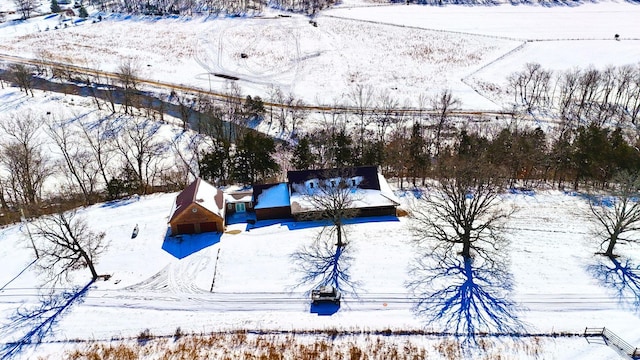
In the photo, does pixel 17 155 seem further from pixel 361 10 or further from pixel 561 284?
pixel 361 10

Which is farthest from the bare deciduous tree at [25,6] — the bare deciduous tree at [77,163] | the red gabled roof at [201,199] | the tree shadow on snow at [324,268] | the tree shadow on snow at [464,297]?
the tree shadow on snow at [464,297]

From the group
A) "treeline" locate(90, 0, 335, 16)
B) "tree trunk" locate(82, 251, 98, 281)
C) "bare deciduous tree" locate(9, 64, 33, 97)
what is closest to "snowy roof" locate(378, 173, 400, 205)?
"tree trunk" locate(82, 251, 98, 281)

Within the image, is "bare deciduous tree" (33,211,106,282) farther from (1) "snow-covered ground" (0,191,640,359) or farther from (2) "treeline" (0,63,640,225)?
(2) "treeline" (0,63,640,225)

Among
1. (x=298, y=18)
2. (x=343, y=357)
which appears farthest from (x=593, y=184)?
(x=298, y=18)

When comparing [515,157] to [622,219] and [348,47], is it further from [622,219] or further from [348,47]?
[348,47]

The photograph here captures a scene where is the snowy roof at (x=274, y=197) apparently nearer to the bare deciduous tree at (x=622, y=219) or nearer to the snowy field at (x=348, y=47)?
the bare deciduous tree at (x=622, y=219)

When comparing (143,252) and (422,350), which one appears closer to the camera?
(422,350)
